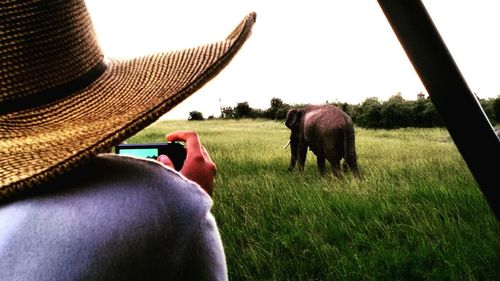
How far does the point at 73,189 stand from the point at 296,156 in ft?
35.4

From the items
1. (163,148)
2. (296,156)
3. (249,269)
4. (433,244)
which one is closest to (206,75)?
(163,148)

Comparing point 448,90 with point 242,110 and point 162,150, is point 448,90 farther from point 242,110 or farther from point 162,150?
point 242,110

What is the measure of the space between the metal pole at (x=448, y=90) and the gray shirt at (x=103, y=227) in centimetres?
36

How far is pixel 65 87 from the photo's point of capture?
0.96 metres

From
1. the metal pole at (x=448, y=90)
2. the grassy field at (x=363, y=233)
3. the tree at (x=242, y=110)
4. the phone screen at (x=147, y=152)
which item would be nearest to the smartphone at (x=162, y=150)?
the phone screen at (x=147, y=152)

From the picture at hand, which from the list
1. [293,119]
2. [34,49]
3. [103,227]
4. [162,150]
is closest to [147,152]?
[162,150]

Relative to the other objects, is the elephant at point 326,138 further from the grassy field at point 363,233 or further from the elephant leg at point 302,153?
the grassy field at point 363,233

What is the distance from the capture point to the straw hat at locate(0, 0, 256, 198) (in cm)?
82

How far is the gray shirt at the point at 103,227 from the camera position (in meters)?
0.72

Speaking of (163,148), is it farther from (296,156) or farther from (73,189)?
(296,156)

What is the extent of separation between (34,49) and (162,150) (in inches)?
23.9

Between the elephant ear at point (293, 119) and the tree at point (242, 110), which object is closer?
the elephant ear at point (293, 119)

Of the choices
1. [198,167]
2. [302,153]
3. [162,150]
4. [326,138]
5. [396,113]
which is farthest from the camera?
[396,113]

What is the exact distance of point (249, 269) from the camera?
3.79 meters
